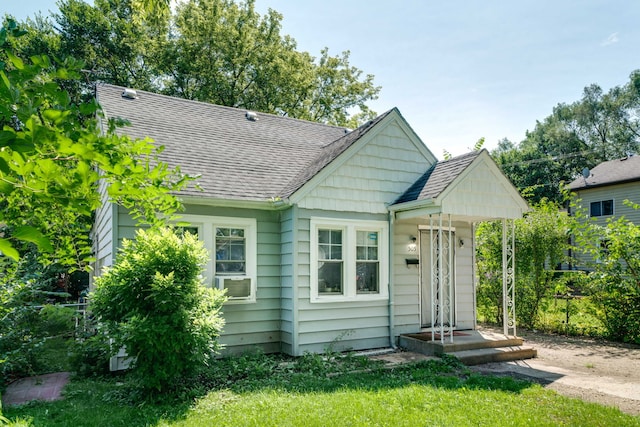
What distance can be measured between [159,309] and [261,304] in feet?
9.43

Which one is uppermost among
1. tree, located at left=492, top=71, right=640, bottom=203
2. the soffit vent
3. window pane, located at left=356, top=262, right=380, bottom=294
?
tree, located at left=492, top=71, right=640, bottom=203

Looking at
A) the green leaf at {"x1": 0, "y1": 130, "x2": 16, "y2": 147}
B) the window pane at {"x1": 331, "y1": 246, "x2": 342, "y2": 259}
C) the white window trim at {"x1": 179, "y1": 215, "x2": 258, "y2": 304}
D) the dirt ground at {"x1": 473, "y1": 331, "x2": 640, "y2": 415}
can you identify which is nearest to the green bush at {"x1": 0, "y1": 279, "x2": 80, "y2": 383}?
the white window trim at {"x1": 179, "y1": 215, "x2": 258, "y2": 304}

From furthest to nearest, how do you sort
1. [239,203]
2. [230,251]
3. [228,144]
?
[228,144] < [230,251] < [239,203]

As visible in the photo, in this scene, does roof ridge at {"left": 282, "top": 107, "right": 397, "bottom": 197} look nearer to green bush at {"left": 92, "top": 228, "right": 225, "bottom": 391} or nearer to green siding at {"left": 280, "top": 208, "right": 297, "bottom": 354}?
green siding at {"left": 280, "top": 208, "right": 297, "bottom": 354}

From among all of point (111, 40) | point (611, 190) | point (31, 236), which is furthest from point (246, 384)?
point (611, 190)

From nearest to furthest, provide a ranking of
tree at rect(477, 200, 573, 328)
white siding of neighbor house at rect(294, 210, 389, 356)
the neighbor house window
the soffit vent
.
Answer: white siding of neighbor house at rect(294, 210, 389, 356) < the soffit vent < tree at rect(477, 200, 573, 328) < the neighbor house window

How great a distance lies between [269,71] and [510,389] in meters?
21.5

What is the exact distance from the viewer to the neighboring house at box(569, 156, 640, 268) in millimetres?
24156

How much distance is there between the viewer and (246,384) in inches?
243

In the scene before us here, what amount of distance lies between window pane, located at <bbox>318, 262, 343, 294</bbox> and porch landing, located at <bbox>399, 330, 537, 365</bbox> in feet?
5.70

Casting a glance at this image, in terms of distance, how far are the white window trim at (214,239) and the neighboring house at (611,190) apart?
22.1 m

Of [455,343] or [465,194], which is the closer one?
[455,343]

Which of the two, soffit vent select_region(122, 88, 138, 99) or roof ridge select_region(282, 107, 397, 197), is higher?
soffit vent select_region(122, 88, 138, 99)

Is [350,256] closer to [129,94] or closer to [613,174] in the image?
[129,94]
